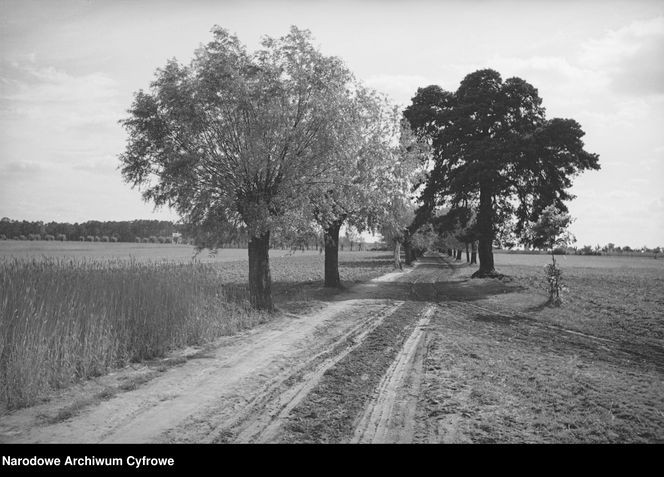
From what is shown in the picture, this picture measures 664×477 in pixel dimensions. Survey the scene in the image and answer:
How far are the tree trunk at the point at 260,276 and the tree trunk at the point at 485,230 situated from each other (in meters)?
22.0

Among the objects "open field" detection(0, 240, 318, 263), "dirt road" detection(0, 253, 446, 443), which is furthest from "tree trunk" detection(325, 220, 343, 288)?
"dirt road" detection(0, 253, 446, 443)

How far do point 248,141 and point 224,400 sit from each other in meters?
11.0

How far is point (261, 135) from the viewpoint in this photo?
16.0 metres

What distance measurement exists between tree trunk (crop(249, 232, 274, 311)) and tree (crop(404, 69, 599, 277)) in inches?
765

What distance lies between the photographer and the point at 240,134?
55.1 ft

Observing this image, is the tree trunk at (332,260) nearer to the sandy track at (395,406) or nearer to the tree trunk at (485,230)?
the tree trunk at (485,230)

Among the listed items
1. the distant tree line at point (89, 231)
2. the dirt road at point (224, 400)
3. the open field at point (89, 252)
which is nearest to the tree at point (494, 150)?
the open field at point (89, 252)

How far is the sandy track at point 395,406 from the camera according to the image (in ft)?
18.8

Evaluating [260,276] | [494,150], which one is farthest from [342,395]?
[494,150]

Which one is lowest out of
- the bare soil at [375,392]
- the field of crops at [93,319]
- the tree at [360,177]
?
the bare soil at [375,392]

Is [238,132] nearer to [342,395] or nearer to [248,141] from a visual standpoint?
[248,141]

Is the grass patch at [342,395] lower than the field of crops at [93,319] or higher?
lower
